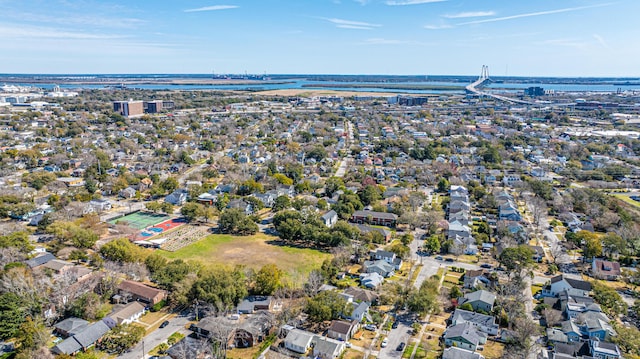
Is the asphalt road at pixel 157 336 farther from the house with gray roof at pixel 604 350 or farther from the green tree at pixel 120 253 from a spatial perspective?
the house with gray roof at pixel 604 350

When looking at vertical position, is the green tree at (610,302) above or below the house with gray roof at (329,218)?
below

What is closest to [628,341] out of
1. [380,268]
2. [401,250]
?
[380,268]

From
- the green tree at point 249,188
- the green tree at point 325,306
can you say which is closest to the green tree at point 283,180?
the green tree at point 249,188

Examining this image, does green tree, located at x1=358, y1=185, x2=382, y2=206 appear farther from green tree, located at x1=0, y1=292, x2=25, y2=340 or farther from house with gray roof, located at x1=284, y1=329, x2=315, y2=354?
green tree, located at x1=0, y1=292, x2=25, y2=340

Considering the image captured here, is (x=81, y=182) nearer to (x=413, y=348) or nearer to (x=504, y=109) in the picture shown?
(x=413, y=348)

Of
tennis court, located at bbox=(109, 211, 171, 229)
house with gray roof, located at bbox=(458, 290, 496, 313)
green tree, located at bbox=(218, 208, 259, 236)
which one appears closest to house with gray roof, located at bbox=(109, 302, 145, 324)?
green tree, located at bbox=(218, 208, 259, 236)

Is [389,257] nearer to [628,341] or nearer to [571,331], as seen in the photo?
[571,331]
